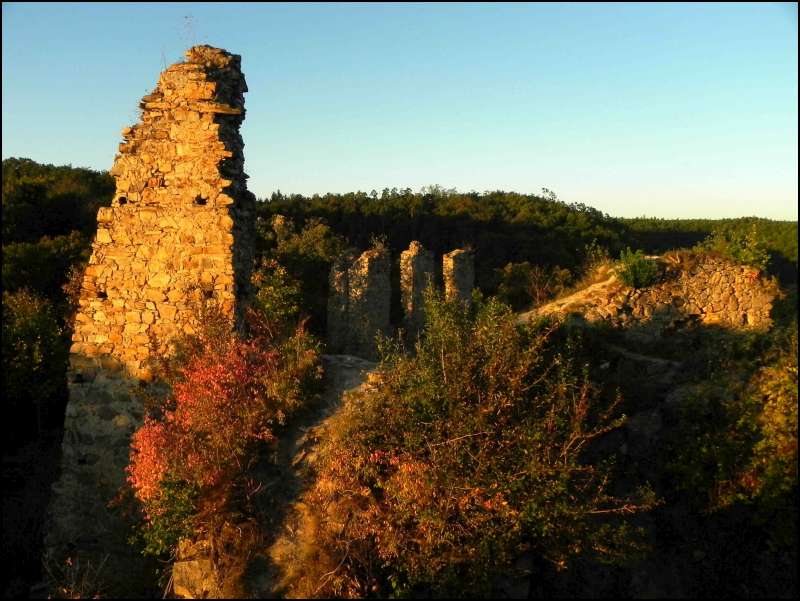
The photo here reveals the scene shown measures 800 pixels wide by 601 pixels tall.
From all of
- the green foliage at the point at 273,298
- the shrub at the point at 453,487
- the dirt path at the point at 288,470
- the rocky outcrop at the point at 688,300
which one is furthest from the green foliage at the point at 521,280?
the shrub at the point at 453,487

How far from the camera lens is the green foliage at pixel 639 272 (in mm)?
10539

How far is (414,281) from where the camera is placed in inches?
751

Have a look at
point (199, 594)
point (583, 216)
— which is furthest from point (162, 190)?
point (583, 216)

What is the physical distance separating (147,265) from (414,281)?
12.6 metres

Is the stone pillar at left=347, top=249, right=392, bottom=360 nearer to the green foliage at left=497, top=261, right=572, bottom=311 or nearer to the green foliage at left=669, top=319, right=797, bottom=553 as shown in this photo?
the green foliage at left=497, top=261, right=572, bottom=311

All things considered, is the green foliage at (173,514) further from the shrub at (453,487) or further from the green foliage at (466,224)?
the green foliage at (466,224)

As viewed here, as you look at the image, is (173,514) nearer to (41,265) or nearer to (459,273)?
(459,273)

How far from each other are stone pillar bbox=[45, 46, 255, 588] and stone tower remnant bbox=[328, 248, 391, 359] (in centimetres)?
924

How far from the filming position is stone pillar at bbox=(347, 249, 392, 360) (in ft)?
54.7

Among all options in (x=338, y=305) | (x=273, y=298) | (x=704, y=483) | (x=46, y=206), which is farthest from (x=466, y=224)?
(x=704, y=483)

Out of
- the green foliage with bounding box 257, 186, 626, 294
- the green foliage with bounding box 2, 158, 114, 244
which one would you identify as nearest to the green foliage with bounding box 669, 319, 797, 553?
the green foliage with bounding box 257, 186, 626, 294

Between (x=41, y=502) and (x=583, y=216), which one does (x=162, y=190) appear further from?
(x=583, y=216)

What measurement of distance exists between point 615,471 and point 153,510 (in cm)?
460

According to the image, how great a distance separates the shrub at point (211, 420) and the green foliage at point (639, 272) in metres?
6.05
